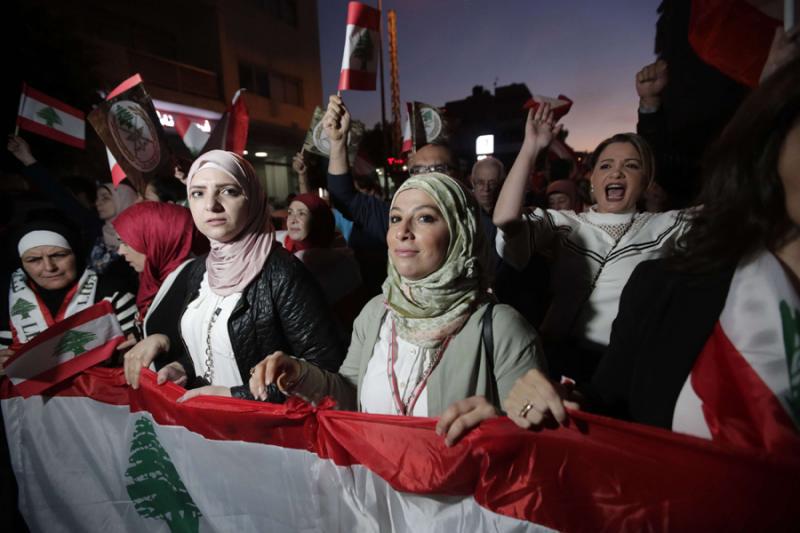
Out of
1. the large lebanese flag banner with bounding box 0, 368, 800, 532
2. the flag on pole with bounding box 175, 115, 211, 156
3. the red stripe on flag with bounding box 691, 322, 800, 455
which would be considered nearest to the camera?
the red stripe on flag with bounding box 691, 322, 800, 455

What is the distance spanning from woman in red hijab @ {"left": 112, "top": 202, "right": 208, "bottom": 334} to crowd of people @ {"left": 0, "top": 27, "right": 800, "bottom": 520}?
14mm

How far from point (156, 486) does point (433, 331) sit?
1619 mm

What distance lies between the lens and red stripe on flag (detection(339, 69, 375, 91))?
3.87 meters

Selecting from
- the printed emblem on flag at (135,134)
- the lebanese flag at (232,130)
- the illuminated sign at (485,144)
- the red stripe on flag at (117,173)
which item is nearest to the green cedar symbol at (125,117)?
the printed emblem on flag at (135,134)

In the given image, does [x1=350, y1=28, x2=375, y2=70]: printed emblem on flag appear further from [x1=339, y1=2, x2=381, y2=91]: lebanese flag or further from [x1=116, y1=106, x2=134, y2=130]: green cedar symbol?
[x1=116, y1=106, x2=134, y2=130]: green cedar symbol

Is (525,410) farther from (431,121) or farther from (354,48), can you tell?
(431,121)

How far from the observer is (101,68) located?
14.2 metres

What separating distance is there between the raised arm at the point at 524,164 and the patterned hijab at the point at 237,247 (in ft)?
4.34

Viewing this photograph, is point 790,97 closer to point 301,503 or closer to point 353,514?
point 353,514

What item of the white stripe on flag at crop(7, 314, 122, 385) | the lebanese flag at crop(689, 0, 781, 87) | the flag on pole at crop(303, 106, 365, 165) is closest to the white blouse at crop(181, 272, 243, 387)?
the white stripe on flag at crop(7, 314, 122, 385)

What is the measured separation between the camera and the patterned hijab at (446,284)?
64.5 inches

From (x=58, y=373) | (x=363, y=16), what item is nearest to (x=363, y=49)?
(x=363, y=16)

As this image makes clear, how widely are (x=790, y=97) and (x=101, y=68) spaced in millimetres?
18661

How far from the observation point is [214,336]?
83.7 inches
